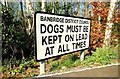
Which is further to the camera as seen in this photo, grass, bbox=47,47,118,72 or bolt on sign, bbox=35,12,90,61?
grass, bbox=47,47,118,72

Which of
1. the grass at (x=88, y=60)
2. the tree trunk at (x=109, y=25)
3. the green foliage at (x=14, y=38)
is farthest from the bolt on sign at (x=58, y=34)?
the tree trunk at (x=109, y=25)

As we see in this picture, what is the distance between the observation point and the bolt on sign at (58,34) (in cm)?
428

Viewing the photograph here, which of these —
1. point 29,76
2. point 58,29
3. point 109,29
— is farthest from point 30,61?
point 109,29

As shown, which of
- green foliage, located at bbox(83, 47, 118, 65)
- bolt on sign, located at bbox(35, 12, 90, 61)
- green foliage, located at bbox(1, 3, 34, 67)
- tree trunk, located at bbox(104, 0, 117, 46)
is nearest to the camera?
bolt on sign, located at bbox(35, 12, 90, 61)

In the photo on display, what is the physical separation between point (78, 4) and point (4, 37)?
3.82 metres

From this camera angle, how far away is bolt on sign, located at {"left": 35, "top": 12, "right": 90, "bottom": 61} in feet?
14.0

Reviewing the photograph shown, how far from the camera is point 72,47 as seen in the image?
17.8 ft

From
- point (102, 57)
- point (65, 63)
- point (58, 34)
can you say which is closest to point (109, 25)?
point (102, 57)

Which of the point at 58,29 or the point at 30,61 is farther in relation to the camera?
the point at 30,61

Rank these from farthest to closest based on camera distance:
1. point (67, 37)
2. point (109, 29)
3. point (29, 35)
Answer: point (109, 29)
point (29, 35)
point (67, 37)

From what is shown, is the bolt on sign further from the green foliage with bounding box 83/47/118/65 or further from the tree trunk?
the tree trunk

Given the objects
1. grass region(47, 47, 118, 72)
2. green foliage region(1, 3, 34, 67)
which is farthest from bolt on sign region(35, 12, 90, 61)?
green foliage region(1, 3, 34, 67)

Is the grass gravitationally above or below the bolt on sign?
below

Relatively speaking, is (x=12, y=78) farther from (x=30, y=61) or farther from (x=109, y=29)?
(x=109, y=29)
